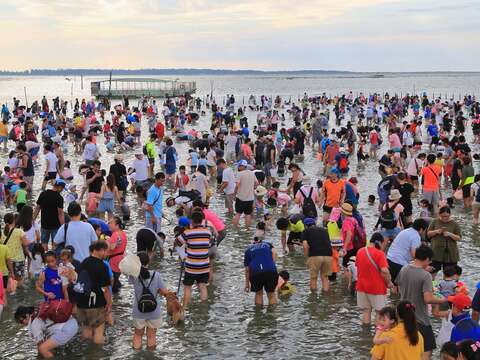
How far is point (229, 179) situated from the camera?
15164 mm

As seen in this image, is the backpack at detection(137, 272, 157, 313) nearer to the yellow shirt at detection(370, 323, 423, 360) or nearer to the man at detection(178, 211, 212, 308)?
the man at detection(178, 211, 212, 308)

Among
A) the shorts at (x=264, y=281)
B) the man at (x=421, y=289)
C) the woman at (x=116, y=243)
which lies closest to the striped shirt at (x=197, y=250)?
the shorts at (x=264, y=281)

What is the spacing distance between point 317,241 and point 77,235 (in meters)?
3.65

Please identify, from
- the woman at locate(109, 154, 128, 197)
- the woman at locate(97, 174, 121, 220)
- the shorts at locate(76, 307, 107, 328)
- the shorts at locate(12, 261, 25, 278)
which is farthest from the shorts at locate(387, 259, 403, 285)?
the woman at locate(109, 154, 128, 197)

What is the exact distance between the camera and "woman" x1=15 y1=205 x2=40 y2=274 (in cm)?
1007

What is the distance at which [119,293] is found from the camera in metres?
10.3

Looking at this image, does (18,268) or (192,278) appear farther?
(18,268)

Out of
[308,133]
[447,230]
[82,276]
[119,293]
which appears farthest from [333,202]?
Answer: [308,133]

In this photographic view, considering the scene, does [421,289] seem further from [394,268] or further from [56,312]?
[56,312]

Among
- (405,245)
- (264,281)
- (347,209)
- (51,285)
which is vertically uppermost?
(347,209)

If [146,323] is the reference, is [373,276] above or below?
above

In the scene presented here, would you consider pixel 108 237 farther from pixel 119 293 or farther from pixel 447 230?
pixel 447 230

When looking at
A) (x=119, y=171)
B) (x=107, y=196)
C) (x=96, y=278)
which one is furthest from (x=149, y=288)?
(x=119, y=171)

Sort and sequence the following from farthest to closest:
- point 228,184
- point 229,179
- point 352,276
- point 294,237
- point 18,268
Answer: point 228,184 < point 229,179 < point 294,237 < point 352,276 < point 18,268
